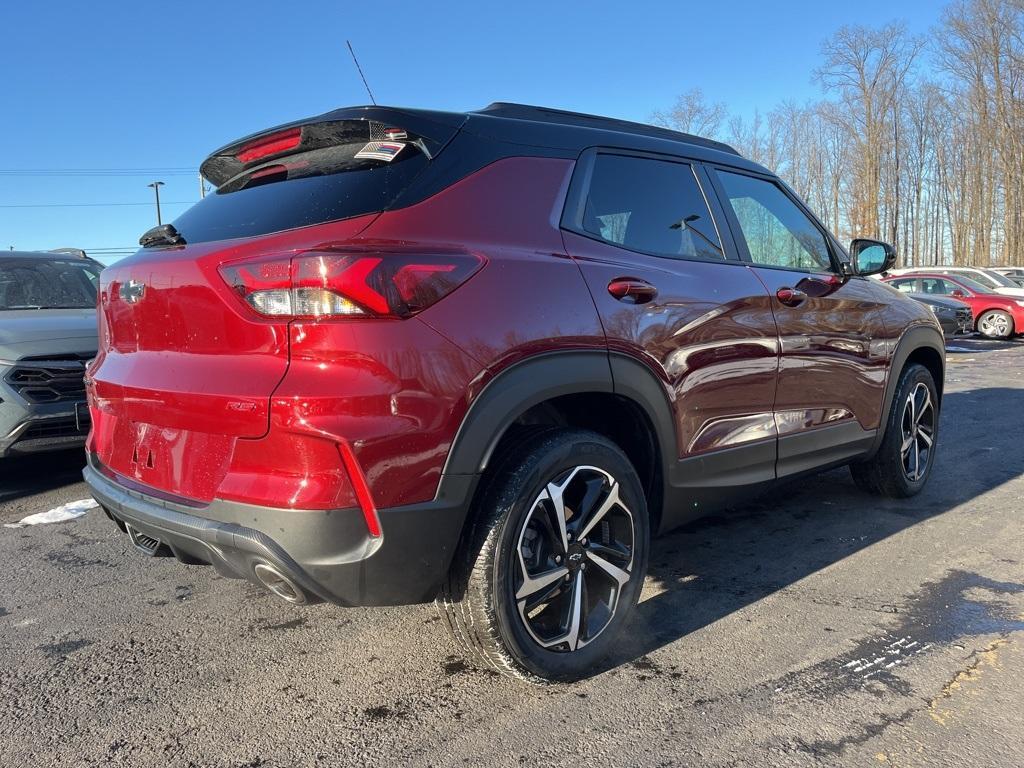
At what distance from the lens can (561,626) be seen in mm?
2469

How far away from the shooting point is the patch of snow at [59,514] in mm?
4338

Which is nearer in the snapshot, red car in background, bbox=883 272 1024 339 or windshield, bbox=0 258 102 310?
windshield, bbox=0 258 102 310

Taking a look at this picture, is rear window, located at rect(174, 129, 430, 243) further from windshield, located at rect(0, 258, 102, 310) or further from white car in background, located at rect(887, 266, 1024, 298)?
white car in background, located at rect(887, 266, 1024, 298)

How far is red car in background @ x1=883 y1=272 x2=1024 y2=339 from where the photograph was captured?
57.1ft

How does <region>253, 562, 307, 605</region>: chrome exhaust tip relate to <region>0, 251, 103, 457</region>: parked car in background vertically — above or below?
below

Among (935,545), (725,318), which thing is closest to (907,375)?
(935,545)

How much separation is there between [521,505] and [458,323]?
0.57 m

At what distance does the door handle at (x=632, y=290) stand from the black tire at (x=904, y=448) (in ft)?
7.41

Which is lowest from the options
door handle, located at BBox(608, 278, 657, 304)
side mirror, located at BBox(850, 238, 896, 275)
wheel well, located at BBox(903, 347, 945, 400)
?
wheel well, located at BBox(903, 347, 945, 400)

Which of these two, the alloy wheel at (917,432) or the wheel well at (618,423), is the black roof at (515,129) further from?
the alloy wheel at (917,432)

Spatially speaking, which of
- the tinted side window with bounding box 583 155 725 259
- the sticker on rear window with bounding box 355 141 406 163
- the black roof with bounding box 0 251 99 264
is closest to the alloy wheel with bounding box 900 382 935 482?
the tinted side window with bounding box 583 155 725 259

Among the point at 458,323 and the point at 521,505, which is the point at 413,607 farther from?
the point at 458,323

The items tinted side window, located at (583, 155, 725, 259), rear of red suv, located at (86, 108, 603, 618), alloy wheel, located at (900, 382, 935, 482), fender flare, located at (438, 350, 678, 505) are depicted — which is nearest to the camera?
rear of red suv, located at (86, 108, 603, 618)

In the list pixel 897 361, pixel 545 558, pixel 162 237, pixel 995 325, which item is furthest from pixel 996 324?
pixel 162 237
